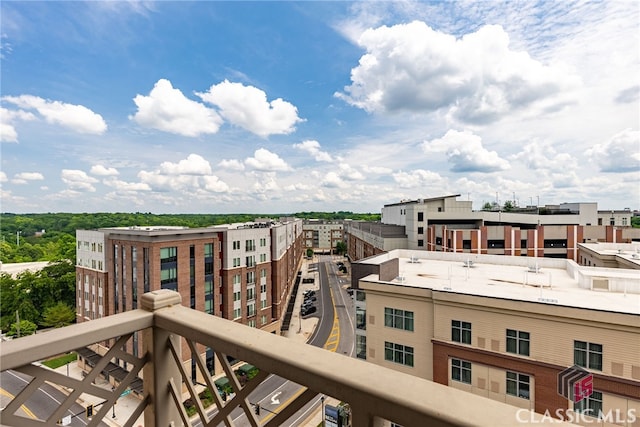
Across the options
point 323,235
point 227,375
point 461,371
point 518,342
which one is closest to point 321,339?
point 461,371

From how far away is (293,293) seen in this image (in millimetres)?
56469

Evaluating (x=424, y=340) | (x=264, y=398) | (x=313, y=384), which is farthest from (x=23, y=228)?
(x=313, y=384)

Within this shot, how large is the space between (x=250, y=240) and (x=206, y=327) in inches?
1357

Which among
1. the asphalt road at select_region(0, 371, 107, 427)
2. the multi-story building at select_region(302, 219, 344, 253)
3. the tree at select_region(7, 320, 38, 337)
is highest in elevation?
the multi-story building at select_region(302, 219, 344, 253)

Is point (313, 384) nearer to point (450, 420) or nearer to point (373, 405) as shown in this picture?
point (373, 405)

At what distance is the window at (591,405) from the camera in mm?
12352

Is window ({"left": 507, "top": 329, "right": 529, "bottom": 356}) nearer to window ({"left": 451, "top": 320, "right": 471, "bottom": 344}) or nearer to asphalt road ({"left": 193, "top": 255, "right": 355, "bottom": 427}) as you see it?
window ({"left": 451, "top": 320, "right": 471, "bottom": 344})

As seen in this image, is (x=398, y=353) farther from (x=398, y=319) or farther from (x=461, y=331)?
(x=461, y=331)

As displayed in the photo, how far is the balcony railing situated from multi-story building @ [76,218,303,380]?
26.6m

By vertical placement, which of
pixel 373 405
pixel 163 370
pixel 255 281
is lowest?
pixel 255 281

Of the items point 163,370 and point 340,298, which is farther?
point 340,298

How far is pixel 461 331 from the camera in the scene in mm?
15133

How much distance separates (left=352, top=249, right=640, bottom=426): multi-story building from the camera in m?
12.2

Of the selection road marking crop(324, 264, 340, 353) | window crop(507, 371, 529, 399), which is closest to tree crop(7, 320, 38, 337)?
road marking crop(324, 264, 340, 353)
